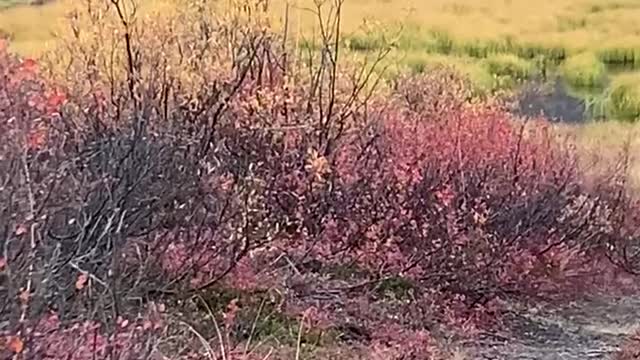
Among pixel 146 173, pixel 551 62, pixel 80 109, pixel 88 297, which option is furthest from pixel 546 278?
pixel 551 62

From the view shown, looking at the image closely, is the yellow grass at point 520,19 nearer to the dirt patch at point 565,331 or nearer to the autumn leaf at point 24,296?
the dirt patch at point 565,331

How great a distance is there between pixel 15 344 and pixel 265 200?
509 cm

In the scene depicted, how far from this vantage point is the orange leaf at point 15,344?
4.39 m

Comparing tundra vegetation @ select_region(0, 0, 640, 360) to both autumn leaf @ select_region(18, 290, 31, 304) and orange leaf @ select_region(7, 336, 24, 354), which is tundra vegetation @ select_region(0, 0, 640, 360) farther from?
orange leaf @ select_region(7, 336, 24, 354)

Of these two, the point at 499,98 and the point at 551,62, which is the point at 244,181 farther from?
the point at 551,62

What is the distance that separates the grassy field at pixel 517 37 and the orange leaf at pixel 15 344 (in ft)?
47.6

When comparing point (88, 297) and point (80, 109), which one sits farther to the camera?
point (80, 109)

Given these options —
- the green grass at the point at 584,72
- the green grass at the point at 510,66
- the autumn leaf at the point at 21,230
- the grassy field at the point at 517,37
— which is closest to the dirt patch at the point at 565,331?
the autumn leaf at the point at 21,230

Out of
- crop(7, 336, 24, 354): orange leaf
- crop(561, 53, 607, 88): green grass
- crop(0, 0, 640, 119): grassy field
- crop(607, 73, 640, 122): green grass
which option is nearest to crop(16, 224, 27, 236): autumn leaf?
crop(7, 336, 24, 354): orange leaf

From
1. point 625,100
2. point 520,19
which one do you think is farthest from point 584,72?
point 520,19

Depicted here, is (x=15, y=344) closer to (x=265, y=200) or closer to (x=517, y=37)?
(x=265, y=200)

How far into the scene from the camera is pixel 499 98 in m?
14.9

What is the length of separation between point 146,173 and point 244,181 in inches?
92.6

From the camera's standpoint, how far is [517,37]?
25.0m
